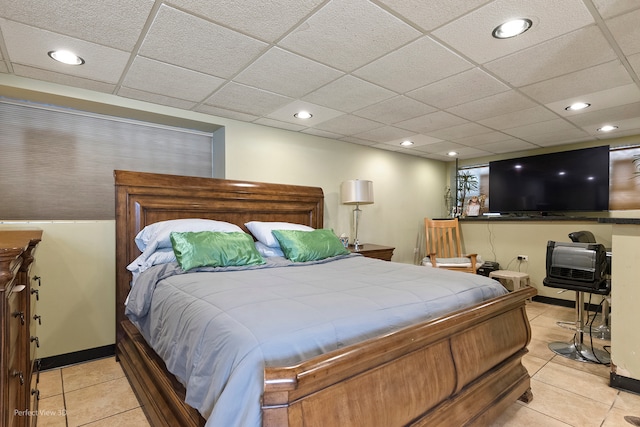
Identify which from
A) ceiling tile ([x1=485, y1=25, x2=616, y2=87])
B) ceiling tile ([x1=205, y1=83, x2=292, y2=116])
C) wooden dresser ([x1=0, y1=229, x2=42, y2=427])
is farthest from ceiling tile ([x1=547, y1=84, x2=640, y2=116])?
wooden dresser ([x1=0, y1=229, x2=42, y2=427])

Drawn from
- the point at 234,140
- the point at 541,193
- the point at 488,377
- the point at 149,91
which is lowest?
the point at 488,377

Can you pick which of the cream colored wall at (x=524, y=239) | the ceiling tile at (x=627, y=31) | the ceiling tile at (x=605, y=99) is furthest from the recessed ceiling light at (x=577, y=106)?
the cream colored wall at (x=524, y=239)

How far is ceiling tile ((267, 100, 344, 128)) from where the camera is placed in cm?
317

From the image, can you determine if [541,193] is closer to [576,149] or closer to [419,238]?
[576,149]

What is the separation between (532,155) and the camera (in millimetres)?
5043

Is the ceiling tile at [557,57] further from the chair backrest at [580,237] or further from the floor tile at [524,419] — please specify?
the floor tile at [524,419]

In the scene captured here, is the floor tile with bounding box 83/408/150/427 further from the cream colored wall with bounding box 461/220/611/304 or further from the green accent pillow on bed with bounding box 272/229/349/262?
the cream colored wall with bounding box 461/220/611/304

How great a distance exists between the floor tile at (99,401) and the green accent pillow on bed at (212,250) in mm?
949

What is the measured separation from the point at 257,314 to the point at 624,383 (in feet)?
8.93

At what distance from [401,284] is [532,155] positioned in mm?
4373

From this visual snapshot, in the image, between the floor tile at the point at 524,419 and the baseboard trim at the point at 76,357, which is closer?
the floor tile at the point at 524,419

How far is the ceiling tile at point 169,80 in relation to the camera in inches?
92.1

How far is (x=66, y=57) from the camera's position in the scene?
2.18 metres

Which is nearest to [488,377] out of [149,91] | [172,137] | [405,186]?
[149,91]
